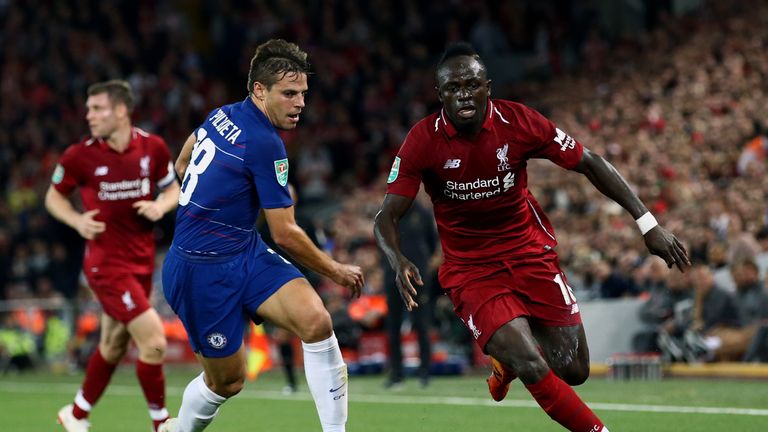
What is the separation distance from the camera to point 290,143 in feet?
84.7

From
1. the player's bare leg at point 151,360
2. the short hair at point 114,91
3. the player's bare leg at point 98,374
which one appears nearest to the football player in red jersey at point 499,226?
the player's bare leg at point 151,360

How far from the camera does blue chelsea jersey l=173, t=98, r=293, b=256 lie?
6.95m

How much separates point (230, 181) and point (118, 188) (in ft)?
9.48

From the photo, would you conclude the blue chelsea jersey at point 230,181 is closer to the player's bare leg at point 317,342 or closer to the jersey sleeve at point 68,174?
the player's bare leg at point 317,342

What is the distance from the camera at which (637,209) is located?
7145mm

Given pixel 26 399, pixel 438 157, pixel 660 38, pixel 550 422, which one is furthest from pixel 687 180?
pixel 438 157

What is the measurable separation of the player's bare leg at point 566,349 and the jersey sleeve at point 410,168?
3.93 ft

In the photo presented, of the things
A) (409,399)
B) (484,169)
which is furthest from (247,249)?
(409,399)

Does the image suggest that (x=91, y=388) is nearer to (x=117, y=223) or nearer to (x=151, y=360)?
(x=151, y=360)

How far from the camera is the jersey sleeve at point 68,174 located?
982 cm

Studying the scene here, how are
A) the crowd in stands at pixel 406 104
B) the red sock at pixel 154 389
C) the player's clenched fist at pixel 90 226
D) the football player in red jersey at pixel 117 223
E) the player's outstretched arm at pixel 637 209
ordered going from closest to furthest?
the player's outstretched arm at pixel 637 209, the red sock at pixel 154 389, the football player in red jersey at pixel 117 223, the player's clenched fist at pixel 90 226, the crowd in stands at pixel 406 104

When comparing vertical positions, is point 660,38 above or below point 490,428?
above

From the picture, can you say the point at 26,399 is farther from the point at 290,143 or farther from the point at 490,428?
the point at 290,143

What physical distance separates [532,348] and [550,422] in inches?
116
